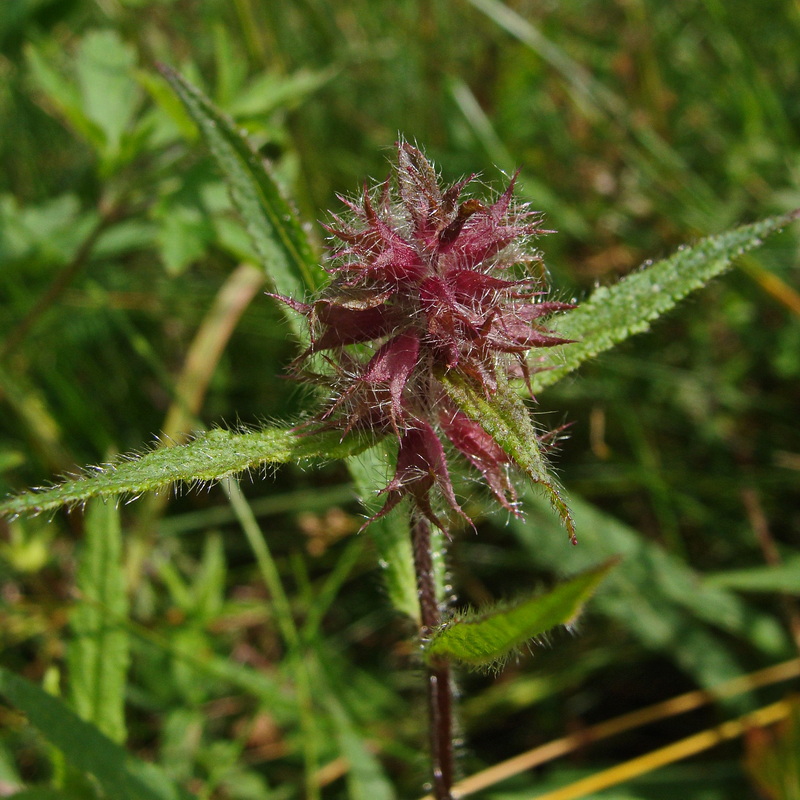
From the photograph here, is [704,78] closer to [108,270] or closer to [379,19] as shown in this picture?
[379,19]

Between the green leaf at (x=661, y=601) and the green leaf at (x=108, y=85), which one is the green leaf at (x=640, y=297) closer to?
the green leaf at (x=661, y=601)

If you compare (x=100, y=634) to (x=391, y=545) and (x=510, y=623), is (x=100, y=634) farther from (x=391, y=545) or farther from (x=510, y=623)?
(x=510, y=623)

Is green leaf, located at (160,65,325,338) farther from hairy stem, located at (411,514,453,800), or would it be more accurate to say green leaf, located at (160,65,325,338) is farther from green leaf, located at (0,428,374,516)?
hairy stem, located at (411,514,453,800)

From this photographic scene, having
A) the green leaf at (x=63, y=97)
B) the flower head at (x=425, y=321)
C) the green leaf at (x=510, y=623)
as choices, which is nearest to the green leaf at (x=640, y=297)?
the flower head at (x=425, y=321)

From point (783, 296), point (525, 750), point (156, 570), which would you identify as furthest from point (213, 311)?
point (783, 296)

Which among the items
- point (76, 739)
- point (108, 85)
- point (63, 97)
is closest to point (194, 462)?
point (76, 739)

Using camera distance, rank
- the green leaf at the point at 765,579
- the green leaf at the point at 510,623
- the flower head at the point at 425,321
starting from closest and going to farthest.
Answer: the green leaf at the point at 510,623, the flower head at the point at 425,321, the green leaf at the point at 765,579
